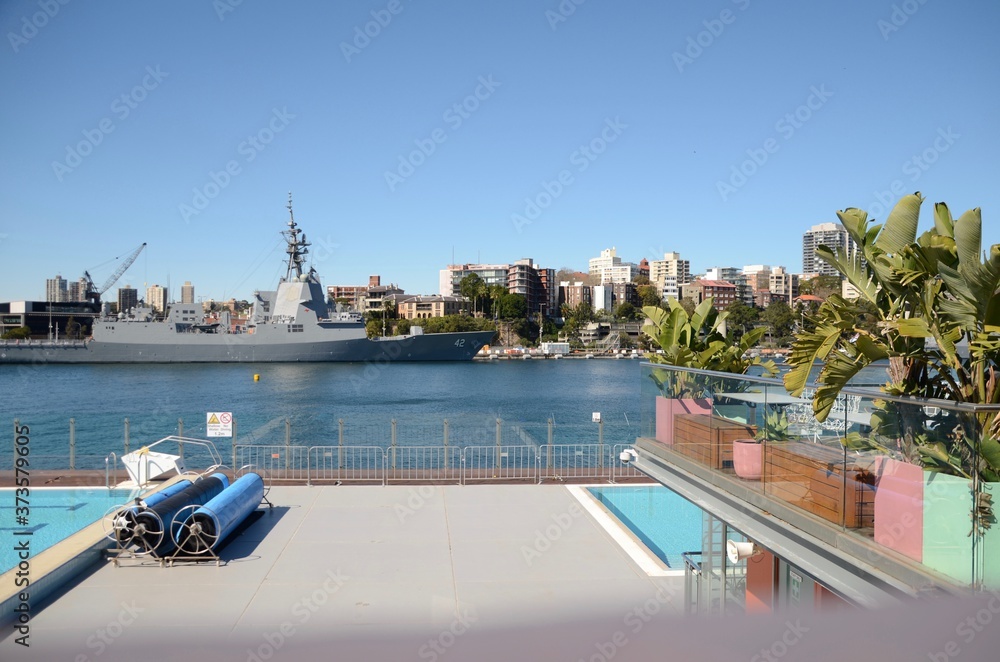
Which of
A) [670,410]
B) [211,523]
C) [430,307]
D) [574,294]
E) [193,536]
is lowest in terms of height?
[193,536]

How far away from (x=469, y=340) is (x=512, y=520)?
Result: 194 ft

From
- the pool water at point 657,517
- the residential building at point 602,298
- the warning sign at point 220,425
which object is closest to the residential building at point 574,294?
the residential building at point 602,298

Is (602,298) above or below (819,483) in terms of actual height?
above

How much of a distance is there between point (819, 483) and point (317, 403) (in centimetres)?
3309

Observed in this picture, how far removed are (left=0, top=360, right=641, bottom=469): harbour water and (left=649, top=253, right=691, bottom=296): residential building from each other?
272ft

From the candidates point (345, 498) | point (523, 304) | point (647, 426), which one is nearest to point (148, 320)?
point (523, 304)

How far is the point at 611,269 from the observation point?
15512 centimetres

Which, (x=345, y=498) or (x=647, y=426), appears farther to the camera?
(x=345, y=498)

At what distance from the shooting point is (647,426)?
6984 mm

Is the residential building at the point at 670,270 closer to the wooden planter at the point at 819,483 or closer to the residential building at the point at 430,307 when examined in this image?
the residential building at the point at 430,307

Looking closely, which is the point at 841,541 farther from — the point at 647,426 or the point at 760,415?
the point at 647,426

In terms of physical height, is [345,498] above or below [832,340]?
below

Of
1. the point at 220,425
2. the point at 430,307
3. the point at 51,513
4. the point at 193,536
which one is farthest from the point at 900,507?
the point at 430,307

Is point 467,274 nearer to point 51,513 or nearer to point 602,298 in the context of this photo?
point 602,298
